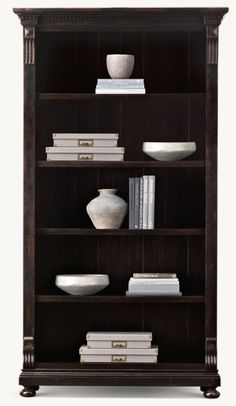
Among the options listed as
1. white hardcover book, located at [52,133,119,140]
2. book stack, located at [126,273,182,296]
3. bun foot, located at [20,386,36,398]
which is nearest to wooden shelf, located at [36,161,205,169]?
white hardcover book, located at [52,133,119,140]

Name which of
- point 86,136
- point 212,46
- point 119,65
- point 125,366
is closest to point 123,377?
point 125,366

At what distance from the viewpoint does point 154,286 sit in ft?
22.1

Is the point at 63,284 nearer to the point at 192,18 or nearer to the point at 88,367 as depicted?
the point at 88,367

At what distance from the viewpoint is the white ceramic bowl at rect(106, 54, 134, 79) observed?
681 cm

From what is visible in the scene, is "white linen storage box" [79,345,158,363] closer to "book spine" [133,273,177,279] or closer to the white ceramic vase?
"book spine" [133,273,177,279]

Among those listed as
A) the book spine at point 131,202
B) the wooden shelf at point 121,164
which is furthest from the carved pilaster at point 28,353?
the wooden shelf at point 121,164

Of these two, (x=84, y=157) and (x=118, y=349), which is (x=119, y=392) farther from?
(x=84, y=157)

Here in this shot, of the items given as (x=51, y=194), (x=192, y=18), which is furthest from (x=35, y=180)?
(x=192, y=18)

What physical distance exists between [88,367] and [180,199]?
1.14m

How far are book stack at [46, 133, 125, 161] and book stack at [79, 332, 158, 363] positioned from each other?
101 centimetres

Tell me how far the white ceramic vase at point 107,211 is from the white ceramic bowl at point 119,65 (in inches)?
26.9

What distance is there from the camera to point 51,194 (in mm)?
7023

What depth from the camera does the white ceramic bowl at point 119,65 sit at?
22.3 feet

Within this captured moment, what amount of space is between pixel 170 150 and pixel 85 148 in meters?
0.48
